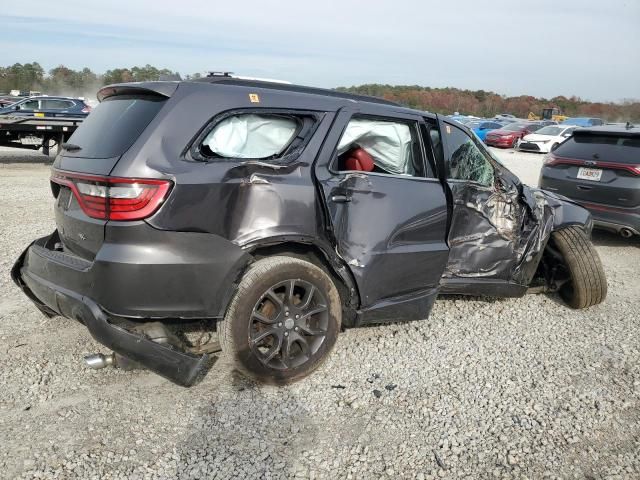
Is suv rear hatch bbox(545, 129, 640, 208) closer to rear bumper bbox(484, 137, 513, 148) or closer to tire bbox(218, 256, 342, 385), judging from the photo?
tire bbox(218, 256, 342, 385)

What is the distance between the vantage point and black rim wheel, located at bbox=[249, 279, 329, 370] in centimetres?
310

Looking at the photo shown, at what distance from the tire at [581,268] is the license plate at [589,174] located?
2.37 m

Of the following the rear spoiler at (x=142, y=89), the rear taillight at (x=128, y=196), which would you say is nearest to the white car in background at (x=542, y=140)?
the rear spoiler at (x=142, y=89)

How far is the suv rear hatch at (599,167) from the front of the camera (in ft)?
21.4

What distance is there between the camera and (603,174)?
6754mm

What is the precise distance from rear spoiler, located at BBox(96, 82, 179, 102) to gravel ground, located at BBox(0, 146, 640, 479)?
1.72 meters

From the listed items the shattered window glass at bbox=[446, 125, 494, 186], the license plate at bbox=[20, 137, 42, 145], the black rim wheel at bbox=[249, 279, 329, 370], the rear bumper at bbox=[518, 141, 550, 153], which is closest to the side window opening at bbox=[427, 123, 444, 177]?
the shattered window glass at bbox=[446, 125, 494, 186]

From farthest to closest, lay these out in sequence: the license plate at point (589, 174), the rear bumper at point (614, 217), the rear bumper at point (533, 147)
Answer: the rear bumper at point (533, 147), the license plate at point (589, 174), the rear bumper at point (614, 217)

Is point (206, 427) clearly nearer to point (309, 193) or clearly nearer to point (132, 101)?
point (309, 193)

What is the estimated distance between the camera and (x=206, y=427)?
282 centimetres

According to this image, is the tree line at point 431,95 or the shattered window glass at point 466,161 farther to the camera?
the tree line at point 431,95

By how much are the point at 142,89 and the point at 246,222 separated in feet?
3.30

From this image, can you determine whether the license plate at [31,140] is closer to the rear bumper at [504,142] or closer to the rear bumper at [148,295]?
the rear bumper at [148,295]

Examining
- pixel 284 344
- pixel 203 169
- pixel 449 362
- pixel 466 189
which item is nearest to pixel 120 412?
pixel 284 344
